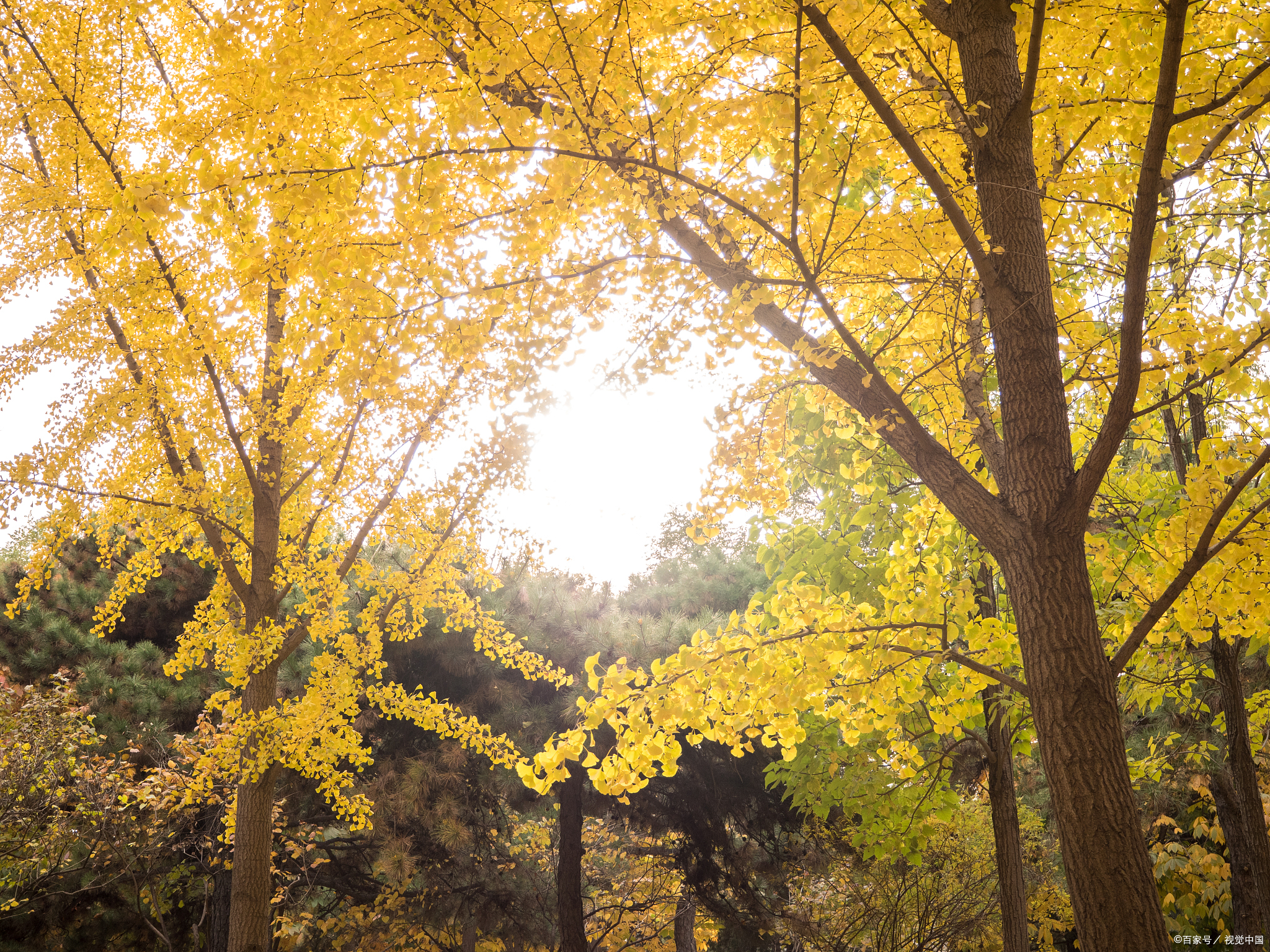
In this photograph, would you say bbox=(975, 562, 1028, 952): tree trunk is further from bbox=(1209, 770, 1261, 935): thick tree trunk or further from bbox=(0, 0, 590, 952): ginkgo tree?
bbox=(0, 0, 590, 952): ginkgo tree

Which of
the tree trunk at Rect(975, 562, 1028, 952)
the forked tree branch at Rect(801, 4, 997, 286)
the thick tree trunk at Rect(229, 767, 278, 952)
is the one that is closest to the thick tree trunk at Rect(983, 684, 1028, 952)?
the tree trunk at Rect(975, 562, 1028, 952)

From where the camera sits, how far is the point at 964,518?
2.28 meters

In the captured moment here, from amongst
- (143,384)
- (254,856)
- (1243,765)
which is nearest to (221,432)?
(143,384)

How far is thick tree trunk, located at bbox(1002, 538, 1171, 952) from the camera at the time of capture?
73.2 inches

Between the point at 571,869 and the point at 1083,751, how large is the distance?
7835 mm

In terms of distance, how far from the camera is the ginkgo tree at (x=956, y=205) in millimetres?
1926

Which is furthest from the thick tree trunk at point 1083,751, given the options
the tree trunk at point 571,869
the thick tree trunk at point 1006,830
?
the tree trunk at point 571,869

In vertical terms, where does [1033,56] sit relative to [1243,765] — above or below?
above

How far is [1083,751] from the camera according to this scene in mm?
1973

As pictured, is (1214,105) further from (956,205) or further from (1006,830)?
(1006,830)

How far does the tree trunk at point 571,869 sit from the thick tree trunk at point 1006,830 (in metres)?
4.75

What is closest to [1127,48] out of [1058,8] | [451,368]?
[1058,8]

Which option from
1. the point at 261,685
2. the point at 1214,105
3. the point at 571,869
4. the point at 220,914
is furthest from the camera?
the point at 571,869

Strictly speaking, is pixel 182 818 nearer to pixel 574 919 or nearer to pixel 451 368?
pixel 574 919
